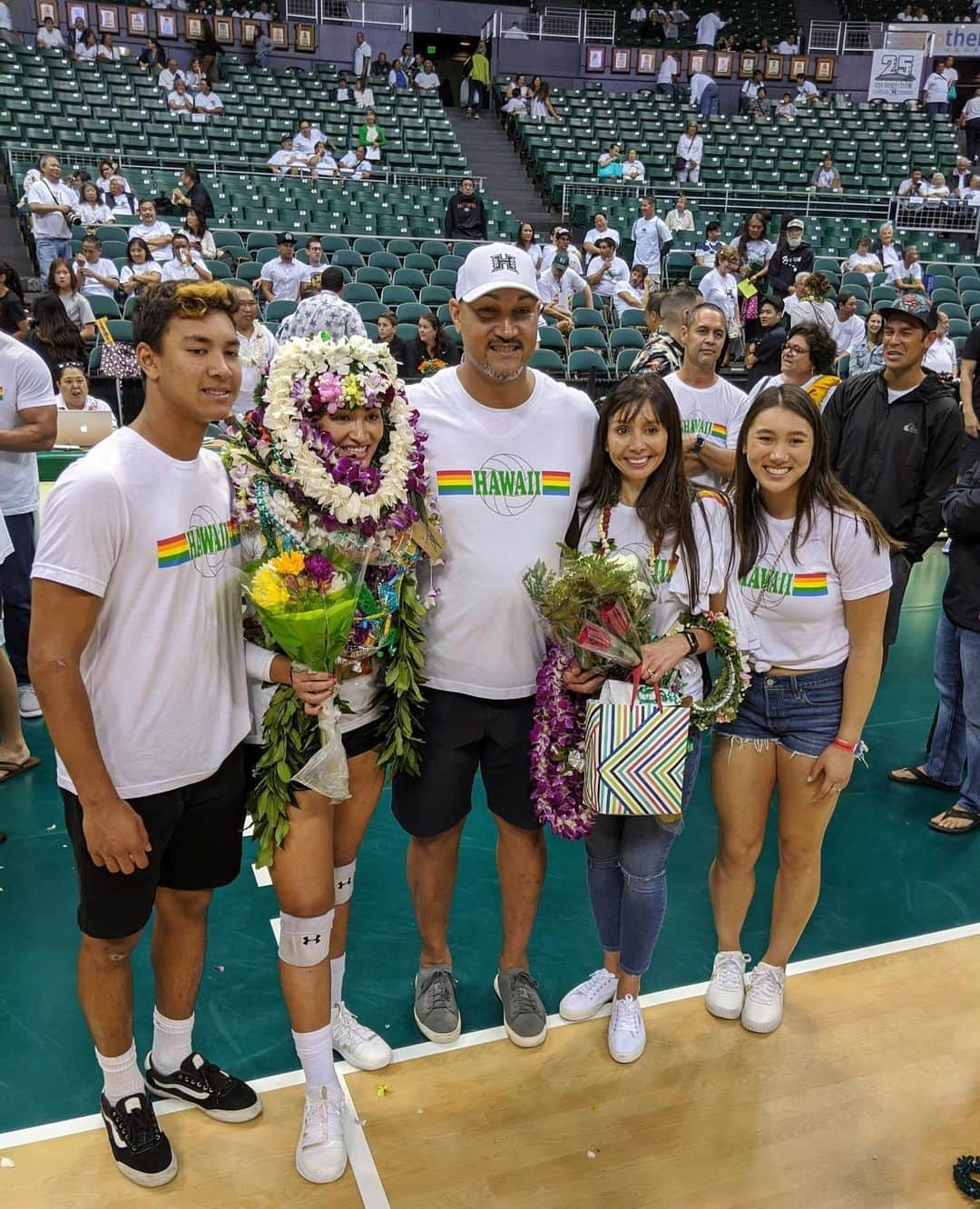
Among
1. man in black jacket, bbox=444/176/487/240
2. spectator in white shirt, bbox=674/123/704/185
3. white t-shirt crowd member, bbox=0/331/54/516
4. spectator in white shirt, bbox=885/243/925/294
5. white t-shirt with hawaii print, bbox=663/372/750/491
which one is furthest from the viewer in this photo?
spectator in white shirt, bbox=674/123/704/185

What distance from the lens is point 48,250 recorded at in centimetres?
1013

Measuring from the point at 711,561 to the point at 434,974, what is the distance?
136 cm

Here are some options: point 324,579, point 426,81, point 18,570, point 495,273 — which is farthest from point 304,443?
point 426,81

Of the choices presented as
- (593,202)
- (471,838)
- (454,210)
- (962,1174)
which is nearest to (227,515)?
(471,838)

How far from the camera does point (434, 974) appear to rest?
8.79ft

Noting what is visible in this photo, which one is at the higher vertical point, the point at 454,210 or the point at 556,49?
the point at 556,49

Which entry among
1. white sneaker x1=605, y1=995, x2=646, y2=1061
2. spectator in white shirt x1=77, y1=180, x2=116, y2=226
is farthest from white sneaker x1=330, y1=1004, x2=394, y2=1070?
spectator in white shirt x1=77, y1=180, x2=116, y2=226

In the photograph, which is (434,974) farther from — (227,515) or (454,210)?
(454,210)

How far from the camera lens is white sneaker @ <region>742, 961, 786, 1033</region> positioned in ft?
8.64

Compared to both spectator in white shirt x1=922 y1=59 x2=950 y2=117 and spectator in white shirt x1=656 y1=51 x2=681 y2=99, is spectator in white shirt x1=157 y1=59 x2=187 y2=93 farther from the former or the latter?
spectator in white shirt x1=922 y1=59 x2=950 y2=117

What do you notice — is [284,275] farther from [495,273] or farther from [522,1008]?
[522,1008]

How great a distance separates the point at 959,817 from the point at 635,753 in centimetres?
218

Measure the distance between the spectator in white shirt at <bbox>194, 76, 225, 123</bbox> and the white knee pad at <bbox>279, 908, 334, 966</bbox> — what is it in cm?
1524

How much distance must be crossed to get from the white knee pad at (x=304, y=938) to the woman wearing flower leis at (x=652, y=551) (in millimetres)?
720
